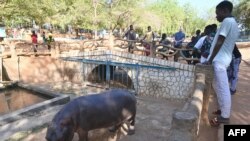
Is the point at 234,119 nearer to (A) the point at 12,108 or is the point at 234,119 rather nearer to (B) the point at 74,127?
(B) the point at 74,127

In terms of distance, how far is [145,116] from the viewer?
6.64m

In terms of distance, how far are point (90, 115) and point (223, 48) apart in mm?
2260

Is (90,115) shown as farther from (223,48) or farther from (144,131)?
(223,48)

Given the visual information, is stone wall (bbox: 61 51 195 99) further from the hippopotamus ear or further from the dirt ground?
the hippopotamus ear

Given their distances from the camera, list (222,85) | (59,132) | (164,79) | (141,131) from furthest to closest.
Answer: (164,79) → (141,131) → (222,85) → (59,132)

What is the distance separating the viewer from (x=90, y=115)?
419 centimetres

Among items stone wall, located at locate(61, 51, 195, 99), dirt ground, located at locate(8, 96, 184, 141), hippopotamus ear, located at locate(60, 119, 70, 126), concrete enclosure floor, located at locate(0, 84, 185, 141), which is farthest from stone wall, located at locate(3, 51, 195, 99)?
hippopotamus ear, located at locate(60, 119, 70, 126)

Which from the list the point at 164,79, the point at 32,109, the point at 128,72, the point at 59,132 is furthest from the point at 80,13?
the point at 59,132

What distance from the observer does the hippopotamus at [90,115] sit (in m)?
3.77

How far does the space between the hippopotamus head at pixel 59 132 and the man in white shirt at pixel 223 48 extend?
229 centimetres

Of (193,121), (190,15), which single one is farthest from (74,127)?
(190,15)

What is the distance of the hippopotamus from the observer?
377cm

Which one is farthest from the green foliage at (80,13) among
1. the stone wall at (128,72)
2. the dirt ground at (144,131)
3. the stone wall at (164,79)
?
the dirt ground at (144,131)

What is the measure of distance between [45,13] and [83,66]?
6.05m
